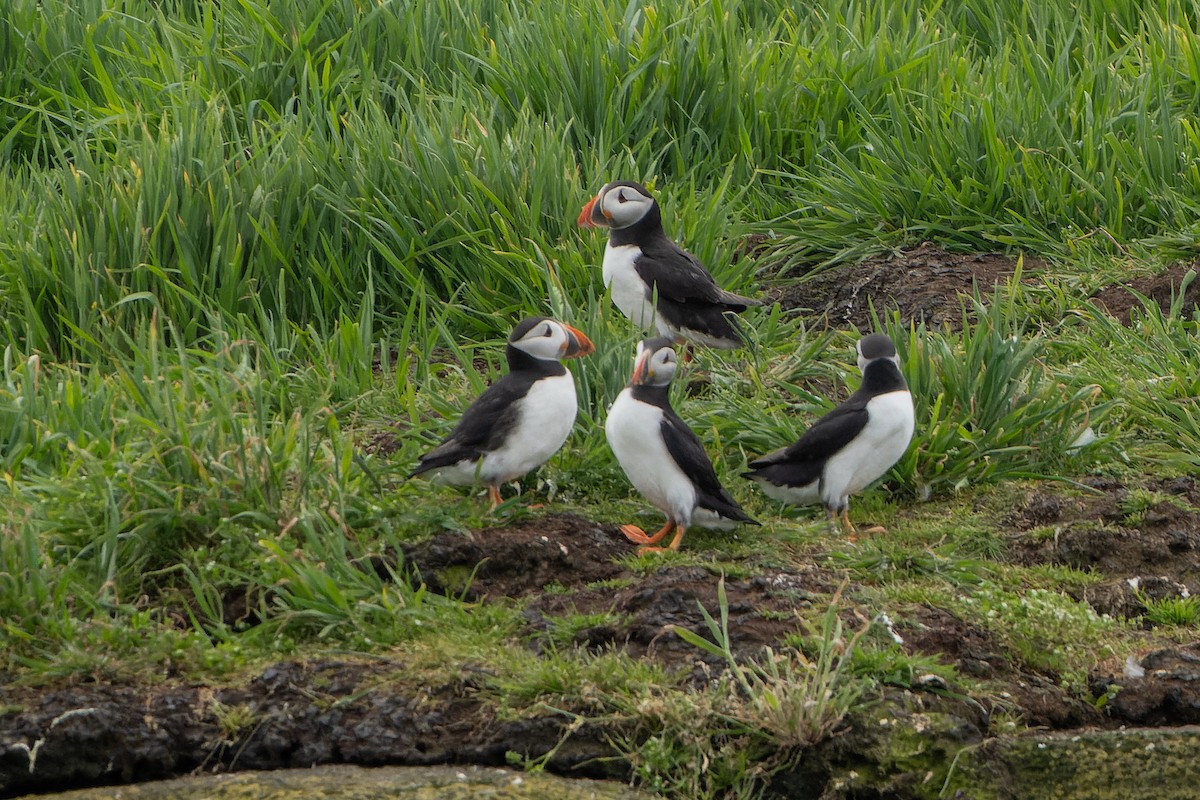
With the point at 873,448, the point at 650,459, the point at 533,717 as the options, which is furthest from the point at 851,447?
the point at 533,717

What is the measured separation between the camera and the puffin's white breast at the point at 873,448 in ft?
13.8

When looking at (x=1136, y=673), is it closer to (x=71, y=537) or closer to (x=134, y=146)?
(x=71, y=537)

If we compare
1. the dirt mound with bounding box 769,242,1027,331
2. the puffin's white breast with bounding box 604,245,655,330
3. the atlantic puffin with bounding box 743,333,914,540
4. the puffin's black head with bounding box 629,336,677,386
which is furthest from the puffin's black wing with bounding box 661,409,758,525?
the dirt mound with bounding box 769,242,1027,331

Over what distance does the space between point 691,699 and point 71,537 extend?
1604 mm

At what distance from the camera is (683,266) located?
5531 millimetres

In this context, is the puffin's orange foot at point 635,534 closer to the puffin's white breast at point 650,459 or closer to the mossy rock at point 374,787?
the puffin's white breast at point 650,459

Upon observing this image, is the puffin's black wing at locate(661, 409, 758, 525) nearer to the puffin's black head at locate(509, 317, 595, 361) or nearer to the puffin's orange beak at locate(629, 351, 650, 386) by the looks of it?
the puffin's orange beak at locate(629, 351, 650, 386)

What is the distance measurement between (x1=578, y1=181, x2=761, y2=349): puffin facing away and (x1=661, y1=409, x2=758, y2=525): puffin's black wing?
1.31 m

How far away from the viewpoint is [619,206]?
552cm

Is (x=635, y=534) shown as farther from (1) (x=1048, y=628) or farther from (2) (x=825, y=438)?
(1) (x=1048, y=628)

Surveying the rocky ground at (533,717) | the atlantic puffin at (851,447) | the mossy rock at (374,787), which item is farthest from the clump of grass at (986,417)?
the mossy rock at (374,787)

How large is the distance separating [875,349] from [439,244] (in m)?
2.00

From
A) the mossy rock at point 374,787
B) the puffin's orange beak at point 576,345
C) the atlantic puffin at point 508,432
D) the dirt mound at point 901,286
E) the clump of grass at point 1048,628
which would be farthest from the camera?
the dirt mound at point 901,286

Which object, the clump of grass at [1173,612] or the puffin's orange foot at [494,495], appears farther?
the puffin's orange foot at [494,495]
